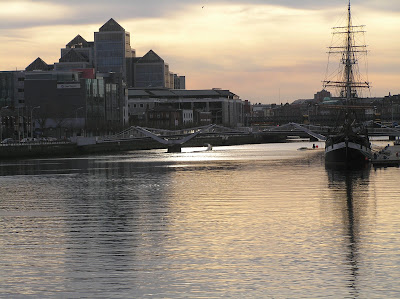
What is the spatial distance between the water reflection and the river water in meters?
0.07

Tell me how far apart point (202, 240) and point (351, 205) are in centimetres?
1589

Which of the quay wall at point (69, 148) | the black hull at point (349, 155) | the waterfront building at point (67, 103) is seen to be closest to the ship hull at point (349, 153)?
the black hull at point (349, 155)

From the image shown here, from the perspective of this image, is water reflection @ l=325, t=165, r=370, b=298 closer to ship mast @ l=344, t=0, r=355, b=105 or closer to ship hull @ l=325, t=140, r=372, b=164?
ship hull @ l=325, t=140, r=372, b=164

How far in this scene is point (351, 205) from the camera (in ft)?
159

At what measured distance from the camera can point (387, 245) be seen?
3291cm

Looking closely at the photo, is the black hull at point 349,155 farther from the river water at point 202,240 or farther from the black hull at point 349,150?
the river water at point 202,240

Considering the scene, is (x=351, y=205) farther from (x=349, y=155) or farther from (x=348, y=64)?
(x=348, y=64)

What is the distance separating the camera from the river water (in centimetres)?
2661

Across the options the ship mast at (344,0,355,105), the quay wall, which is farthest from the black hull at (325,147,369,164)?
the quay wall

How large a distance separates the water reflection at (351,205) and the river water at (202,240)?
2.8 inches

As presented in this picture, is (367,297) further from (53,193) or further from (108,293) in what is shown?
(53,193)

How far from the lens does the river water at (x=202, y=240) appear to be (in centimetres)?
2661

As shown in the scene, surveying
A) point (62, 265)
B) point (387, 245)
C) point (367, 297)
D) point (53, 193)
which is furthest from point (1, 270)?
point (53, 193)

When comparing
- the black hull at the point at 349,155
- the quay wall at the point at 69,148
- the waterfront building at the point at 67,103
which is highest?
the waterfront building at the point at 67,103
